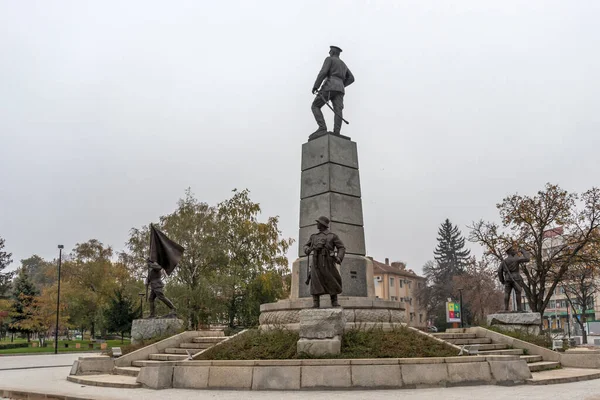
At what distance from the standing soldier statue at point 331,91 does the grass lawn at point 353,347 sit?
20.2 ft

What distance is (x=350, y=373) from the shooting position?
9.62m

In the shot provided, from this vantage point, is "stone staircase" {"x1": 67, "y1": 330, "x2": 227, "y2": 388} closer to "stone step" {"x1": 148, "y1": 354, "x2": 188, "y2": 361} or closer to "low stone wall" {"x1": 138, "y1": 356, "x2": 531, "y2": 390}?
"stone step" {"x1": 148, "y1": 354, "x2": 188, "y2": 361}

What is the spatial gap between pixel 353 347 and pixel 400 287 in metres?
66.1

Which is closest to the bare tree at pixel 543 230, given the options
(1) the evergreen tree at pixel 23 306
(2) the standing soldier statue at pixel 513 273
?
(2) the standing soldier statue at pixel 513 273

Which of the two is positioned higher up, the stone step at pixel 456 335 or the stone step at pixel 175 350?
the stone step at pixel 456 335

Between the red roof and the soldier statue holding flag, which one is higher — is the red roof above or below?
above

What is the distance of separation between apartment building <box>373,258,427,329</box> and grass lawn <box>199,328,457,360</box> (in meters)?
56.9

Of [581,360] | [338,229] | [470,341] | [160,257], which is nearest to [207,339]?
[160,257]

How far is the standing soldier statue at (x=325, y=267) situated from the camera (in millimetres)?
11078

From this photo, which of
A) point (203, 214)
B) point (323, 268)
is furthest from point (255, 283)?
point (323, 268)

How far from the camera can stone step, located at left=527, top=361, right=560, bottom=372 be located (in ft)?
39.9

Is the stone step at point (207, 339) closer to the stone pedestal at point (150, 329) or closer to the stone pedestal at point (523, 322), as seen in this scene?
the stone pedestal at point (150, 329)

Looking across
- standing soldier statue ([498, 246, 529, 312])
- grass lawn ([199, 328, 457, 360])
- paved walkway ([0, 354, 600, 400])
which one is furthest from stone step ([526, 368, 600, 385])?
standing soldier statue ([498, 246, 529, 312])

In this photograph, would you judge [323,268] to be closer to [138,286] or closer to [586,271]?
[586,271]
